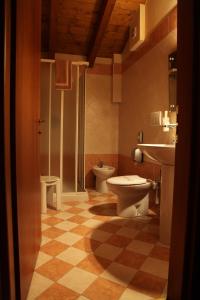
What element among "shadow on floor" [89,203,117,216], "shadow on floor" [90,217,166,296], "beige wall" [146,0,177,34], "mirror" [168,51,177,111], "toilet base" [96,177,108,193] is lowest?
"shadow on floor" [89,203,117,216]

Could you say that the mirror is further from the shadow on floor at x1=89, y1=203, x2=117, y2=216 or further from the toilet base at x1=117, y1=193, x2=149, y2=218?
the shadow on floor at x1=89, y1=203, x2=117, y2=216

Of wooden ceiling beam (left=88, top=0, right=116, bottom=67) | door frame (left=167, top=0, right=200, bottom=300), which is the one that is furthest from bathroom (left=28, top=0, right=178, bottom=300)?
door frame (left=167, top=0, right=200, bottom=300)

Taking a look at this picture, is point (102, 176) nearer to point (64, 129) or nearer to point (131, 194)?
point (64, 129)

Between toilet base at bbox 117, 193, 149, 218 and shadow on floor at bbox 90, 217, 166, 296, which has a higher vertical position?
toilet base at bbox 117, 193, 149, 218

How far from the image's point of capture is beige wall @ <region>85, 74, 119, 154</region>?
412cm

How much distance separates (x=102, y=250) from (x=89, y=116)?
2724 mm

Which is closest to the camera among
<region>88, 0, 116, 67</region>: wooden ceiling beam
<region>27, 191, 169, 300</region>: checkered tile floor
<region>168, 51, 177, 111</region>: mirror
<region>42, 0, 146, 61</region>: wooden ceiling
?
<region>27, 191, 169, 300</region>: checkered tile floor

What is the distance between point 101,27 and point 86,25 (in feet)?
1.31

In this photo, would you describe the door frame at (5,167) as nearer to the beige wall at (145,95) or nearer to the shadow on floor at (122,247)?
the shadow on floor at (122,247)

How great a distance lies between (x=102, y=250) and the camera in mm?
1828

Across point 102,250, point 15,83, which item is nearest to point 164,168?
point 102,250

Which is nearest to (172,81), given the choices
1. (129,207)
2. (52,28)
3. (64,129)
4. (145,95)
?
(145,95)

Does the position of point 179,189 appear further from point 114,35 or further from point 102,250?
point 114,35

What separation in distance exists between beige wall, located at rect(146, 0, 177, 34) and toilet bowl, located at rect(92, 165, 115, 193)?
2.08 metres
